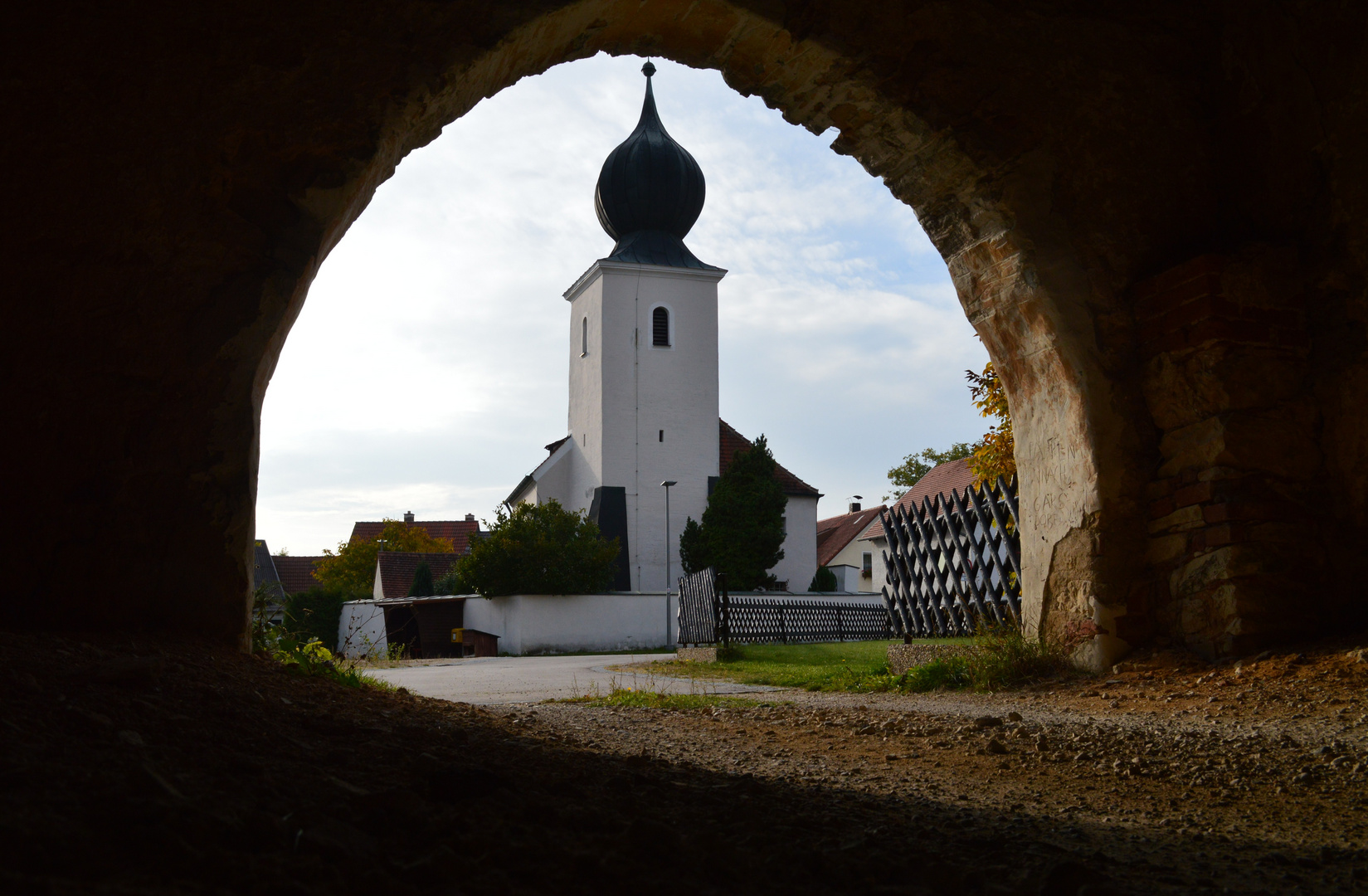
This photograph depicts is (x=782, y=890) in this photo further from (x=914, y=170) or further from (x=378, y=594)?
(x=378, y=594)

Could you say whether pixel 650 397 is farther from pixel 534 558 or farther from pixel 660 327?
pixel 534 558

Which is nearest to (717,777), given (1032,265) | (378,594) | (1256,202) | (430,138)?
(430,138)

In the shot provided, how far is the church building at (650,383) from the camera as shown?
3303 cm

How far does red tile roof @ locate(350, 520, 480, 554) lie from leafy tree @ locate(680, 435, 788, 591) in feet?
79.3

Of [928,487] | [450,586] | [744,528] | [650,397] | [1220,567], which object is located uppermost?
[650,397]

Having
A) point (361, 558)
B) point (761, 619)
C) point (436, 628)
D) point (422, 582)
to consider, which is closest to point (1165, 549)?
point (761, 619)

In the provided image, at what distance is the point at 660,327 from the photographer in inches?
1378

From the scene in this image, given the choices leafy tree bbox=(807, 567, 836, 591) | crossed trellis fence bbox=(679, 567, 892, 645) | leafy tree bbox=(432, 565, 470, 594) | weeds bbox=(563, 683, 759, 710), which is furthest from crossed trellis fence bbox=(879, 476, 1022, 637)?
leafy tree bbox=(807, 567, 836, 591)

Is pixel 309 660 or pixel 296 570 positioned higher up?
pixel 296 570

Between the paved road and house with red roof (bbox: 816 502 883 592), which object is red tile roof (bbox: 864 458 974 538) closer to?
house with red roof (bbox: 816 502 883 592)

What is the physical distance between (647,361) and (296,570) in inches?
1038

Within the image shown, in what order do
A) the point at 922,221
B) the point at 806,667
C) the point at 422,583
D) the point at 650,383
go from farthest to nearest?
the point at 650,383
the point at 422,583
the point at 806,667
the point at 922,221

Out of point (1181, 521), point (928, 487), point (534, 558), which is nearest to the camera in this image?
point (1181, 521)

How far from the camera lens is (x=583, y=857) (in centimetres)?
151
